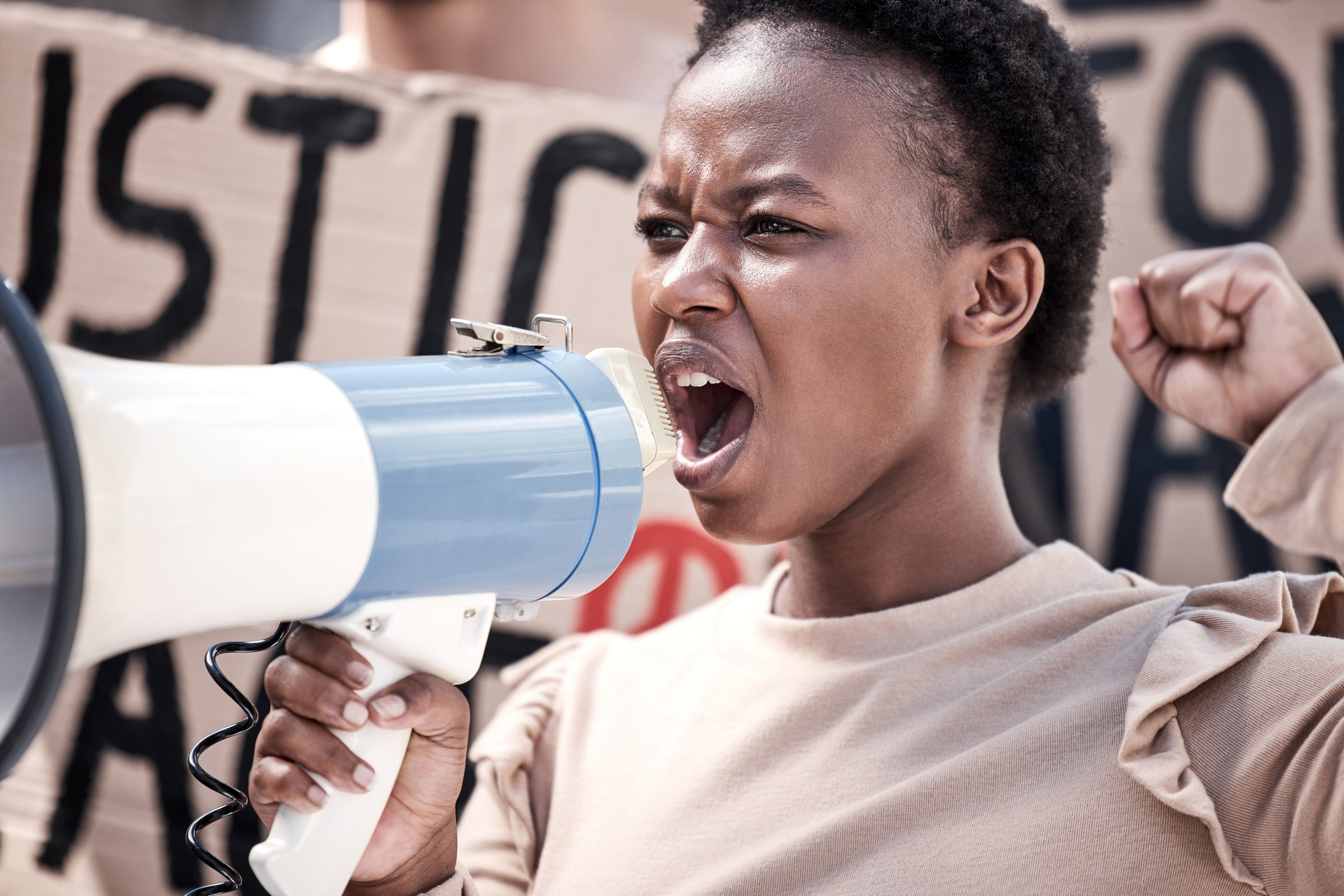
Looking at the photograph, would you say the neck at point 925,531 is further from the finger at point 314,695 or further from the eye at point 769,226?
the finger at point 314,695

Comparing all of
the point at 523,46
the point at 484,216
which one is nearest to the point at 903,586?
the point at 484,216

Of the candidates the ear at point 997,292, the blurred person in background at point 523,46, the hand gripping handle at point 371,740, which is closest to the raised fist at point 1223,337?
the ear at point 997,292

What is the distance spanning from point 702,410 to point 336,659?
1.56ft

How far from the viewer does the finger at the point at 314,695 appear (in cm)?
82

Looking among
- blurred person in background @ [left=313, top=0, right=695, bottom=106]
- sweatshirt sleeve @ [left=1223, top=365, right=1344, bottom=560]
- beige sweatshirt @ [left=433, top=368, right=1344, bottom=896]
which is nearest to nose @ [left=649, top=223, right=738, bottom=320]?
beige sweatshirt @ [left=433, top=368, right=1344, bottom=896]

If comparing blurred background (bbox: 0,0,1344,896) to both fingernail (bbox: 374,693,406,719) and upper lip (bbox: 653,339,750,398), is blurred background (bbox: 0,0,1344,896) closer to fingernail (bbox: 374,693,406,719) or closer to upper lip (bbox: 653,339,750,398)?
upper lip (bbox: 653,339,750,398)

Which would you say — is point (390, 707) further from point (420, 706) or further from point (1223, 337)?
point (1223, 337)

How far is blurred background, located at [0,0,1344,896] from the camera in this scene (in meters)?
1.92

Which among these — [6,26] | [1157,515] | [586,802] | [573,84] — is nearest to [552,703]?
[586,802]

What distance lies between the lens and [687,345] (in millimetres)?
1048

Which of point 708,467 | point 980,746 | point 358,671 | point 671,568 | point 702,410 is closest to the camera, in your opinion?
point 358,671

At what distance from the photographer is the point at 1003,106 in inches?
42.5

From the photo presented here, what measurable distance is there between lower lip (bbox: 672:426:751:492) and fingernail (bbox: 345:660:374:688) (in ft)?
1.10

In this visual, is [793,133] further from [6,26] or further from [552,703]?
[6,26]
